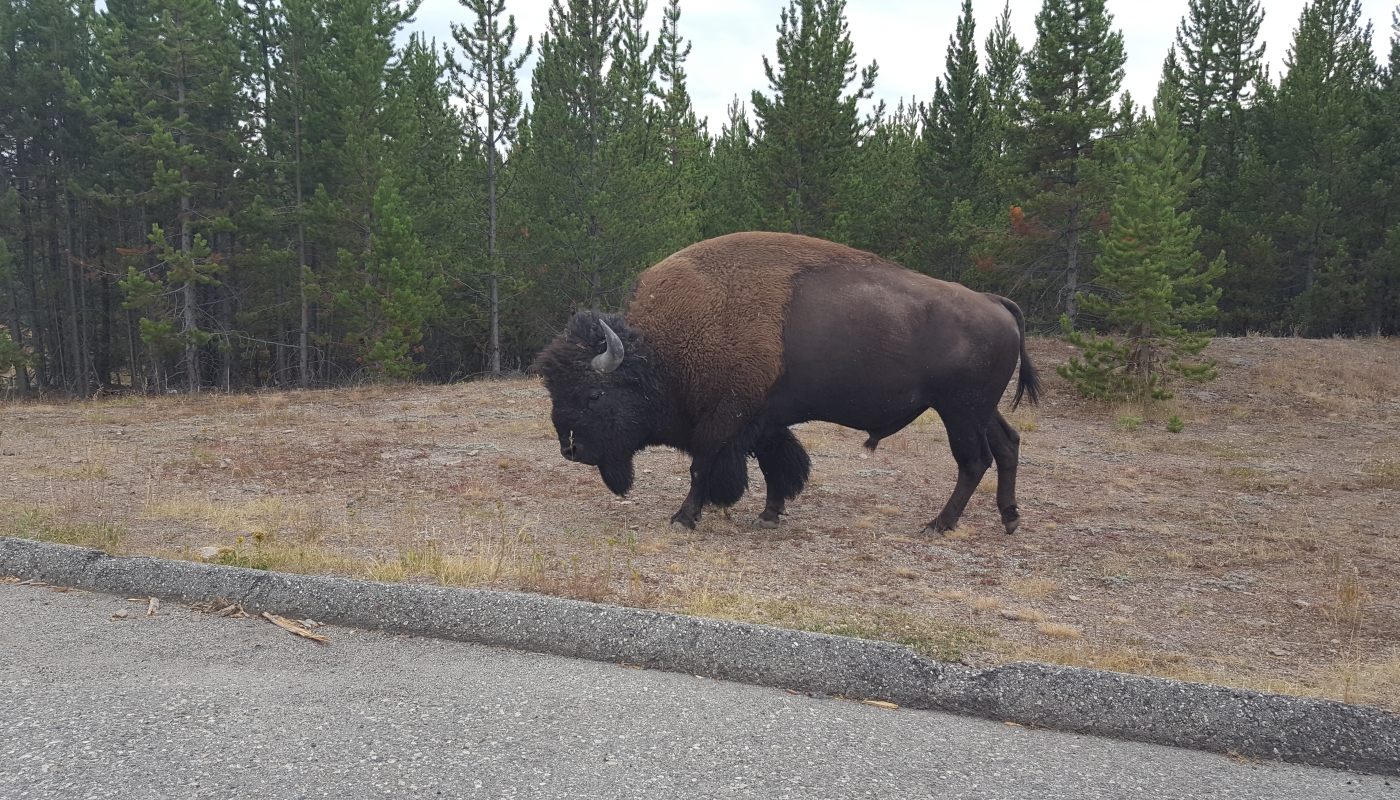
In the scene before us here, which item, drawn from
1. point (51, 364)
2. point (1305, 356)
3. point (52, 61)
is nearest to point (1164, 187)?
point (1305, 356)

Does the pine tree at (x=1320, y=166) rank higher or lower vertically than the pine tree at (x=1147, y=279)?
higher

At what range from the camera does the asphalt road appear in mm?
2652

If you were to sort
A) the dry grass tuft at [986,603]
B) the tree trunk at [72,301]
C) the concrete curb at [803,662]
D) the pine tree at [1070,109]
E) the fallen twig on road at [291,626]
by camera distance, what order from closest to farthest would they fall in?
the concrete curb at [803,662] → the fallen twig on road at [291,626] → the dry grass tuft at [986,603] → the pine tree at [1070,109] → the tree trunk at [72,301]

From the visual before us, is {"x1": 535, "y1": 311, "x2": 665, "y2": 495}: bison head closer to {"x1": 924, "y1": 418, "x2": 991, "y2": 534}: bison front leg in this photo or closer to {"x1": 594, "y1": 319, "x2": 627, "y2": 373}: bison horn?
{"x1": 594, "y1": 319, "x2": 627, "y2": 373}: bison horn


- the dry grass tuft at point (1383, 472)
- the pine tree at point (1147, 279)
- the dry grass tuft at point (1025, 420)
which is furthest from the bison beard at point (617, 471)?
the pine tree at point (1147, 279)

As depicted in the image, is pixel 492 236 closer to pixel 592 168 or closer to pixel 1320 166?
pixel 592 168

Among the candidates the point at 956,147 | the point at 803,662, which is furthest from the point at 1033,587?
the point at 956,147

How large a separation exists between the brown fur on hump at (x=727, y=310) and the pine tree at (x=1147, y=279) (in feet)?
36.1

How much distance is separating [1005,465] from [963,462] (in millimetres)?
386

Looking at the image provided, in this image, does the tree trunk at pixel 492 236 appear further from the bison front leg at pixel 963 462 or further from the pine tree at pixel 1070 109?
the bison front leg at pixel 963 462

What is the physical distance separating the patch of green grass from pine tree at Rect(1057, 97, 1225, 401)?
53.2 feet

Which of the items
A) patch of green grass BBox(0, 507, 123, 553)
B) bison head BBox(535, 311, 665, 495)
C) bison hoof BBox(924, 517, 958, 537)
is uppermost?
bison head BBox(535, 311, 665, 495)

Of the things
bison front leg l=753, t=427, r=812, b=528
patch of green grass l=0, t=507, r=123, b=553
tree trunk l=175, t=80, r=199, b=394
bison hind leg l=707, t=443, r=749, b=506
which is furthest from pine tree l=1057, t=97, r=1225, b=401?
tree trunk l=175, t=80, r=199, b=394

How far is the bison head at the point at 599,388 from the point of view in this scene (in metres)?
7.31
